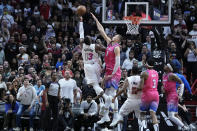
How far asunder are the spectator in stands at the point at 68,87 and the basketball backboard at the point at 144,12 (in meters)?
3.21

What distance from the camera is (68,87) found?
17500mm

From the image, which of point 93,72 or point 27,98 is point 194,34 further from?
point 93,72

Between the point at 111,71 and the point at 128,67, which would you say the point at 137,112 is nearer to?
the point at 111,71

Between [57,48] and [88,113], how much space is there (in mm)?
5294

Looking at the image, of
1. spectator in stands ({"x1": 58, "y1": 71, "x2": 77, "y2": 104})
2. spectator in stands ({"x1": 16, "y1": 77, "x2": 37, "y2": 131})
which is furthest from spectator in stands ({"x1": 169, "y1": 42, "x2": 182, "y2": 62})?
spectator in stands ({"x1": 16, "y1": 77, "x2": 37, "y2": 131})

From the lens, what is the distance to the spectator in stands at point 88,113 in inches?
658

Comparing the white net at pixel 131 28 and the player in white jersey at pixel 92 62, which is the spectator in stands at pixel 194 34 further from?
the player in white jersey at pixel 92 62

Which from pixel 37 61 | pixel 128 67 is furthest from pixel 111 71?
pixel 37 61

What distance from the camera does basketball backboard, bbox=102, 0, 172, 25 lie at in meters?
19.5

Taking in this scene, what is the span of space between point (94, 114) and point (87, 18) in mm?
7800

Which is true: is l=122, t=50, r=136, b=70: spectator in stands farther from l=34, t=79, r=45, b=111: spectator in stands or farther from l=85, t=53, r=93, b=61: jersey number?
l=85, t=53, r=93, b=61: jersey number

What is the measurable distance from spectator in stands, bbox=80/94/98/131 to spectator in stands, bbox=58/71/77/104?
71cm

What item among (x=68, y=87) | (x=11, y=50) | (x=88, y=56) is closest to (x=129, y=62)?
(x=68, y=87)

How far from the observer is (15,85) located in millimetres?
18547
